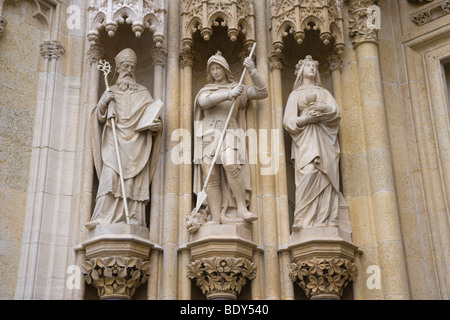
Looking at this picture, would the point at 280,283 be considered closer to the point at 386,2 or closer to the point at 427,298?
the point at 427,298

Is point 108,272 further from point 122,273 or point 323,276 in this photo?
point 323,276

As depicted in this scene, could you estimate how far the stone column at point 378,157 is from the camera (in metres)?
8.58

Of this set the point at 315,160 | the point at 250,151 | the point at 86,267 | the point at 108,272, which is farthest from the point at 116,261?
the point at 315,160

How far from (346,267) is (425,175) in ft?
6.36

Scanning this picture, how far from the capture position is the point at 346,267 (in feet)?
27.9

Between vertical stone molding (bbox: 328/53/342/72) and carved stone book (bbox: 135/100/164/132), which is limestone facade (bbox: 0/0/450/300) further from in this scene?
carved stone book (bbox: 135/100/164/132)

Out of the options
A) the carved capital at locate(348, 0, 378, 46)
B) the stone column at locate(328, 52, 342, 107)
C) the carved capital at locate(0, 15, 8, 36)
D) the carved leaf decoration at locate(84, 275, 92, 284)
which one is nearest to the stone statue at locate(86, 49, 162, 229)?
the carved leaf decoration at locate(84, 275, 92, 284)

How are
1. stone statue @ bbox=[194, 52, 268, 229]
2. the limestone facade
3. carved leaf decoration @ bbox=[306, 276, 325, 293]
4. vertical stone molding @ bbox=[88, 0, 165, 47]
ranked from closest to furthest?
carved leaf decoration @ bbox=[306, 276, 325, 293] → the limestone facade → stone statue @ bbox=[194, 52, 268, 229] → vertical stone molding @ bbox=[88, 0, 165, 47]

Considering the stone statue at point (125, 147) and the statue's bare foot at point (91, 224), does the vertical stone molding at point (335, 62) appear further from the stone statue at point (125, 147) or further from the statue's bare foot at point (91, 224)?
the statue's bare foot at point (91, 224)

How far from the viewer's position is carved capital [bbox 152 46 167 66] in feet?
32.1

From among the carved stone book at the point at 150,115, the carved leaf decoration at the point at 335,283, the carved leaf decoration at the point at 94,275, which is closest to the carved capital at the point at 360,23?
the carved stone book at the point at 150,115

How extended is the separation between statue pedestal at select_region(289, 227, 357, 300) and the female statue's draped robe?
0.19 m

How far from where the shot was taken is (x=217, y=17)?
9578 mm

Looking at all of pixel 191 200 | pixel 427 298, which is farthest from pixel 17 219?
pixel 427 298
